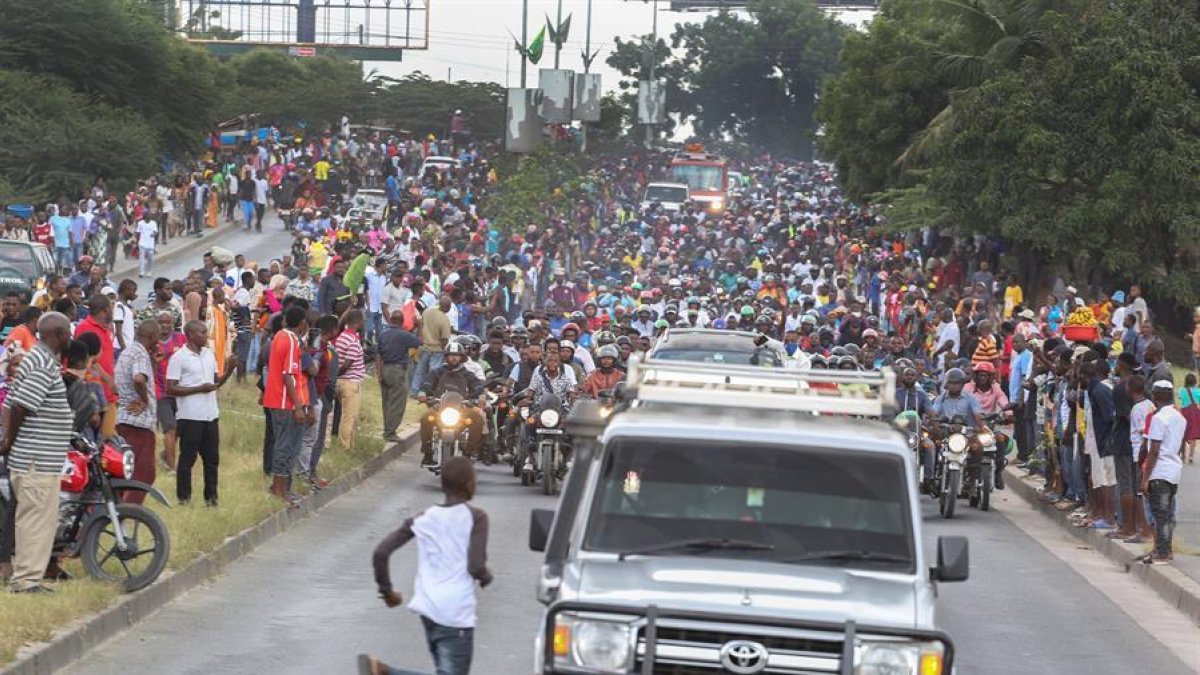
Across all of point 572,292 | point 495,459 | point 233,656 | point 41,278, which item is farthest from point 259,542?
point 572,292

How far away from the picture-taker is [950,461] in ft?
76.4

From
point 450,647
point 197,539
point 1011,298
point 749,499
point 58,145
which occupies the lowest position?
point 1011,298

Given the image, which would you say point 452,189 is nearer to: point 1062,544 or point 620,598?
point 1062,544

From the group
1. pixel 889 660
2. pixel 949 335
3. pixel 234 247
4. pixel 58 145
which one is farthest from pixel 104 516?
pixel 58 145

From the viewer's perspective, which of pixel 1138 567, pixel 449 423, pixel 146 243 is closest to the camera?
pixel 1138 567

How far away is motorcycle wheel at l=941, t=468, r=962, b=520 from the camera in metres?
23.2

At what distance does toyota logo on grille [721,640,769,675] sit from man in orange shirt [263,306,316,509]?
1101 centimetres

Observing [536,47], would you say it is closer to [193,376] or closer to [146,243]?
[146,243]

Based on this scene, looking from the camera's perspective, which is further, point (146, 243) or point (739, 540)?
point (146, 243)

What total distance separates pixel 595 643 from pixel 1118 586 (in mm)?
10879

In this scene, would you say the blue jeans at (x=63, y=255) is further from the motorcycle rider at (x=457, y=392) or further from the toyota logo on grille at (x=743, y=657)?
the toyota logo on grille at (x=743, y=657)

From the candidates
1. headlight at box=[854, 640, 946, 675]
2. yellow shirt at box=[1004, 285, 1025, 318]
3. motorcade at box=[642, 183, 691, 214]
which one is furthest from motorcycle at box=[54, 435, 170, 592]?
motorcade at box=[642, 183, 691, 214]

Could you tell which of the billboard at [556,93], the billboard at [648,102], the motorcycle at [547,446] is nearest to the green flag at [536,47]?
the billboard at [556,93]

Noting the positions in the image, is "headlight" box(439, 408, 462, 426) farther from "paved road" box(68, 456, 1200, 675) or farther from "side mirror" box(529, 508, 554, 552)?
"side mirror" box(529, 508, 554, 552)
